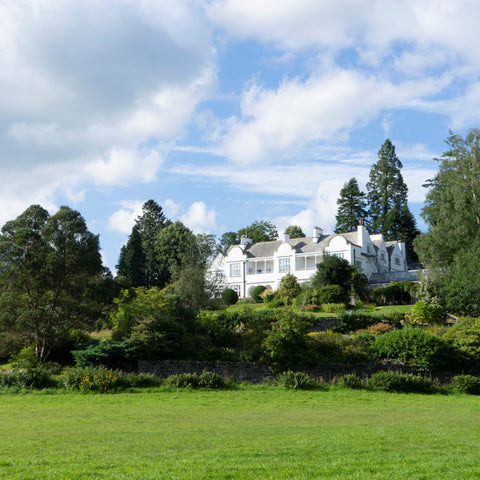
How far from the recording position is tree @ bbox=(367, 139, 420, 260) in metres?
72.6

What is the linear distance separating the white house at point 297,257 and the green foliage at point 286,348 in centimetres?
2821

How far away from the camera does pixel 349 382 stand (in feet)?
66.7

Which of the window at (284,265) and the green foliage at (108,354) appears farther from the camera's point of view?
the window at (284,265)

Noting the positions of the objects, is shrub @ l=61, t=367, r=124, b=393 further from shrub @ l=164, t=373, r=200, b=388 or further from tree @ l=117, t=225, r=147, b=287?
tree @ l=117, t=225, r=147, b=287

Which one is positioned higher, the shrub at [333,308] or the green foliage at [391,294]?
the green foliage at [391,294]

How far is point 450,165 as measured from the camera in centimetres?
3922

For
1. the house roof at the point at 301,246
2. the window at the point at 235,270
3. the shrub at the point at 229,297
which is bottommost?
the shrub at the point at 229,297

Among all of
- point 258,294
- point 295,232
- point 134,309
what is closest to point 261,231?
point 295,232

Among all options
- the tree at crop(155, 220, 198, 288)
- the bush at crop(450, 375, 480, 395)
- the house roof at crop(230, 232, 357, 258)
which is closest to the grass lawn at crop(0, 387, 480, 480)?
the bush at crop(450, 375, 480, 395)

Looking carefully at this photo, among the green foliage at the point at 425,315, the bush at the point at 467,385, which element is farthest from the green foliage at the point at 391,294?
the bush at the point at 467,385

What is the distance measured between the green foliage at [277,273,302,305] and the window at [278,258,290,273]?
6543 millimetres

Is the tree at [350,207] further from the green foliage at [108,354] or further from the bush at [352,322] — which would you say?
the green foliage at [108,354]

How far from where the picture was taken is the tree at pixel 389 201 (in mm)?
72562

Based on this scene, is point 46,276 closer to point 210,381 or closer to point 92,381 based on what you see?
point 92,381
